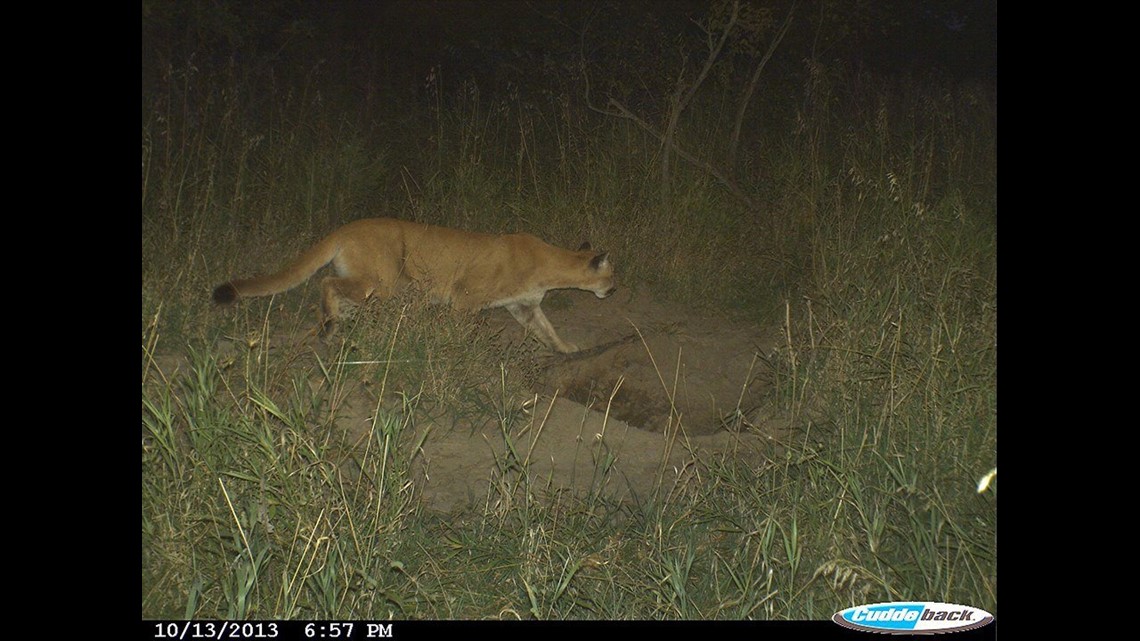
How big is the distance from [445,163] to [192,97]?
95.4 inches

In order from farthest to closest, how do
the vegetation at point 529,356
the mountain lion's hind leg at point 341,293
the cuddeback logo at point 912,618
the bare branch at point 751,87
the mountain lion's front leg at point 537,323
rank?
1. the bare branch at point 751,87
2. the mountain lion's front leg at point 537,323
3. the mountain lion's hind leg at point 341,293
4. the vegetation at point 529,356
5. the cuddeback logo at point 912,618

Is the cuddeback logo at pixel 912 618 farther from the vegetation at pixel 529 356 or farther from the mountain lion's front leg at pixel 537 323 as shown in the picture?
the mountain lion's front leg at pixel 537 323

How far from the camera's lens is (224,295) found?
5383 millimetres

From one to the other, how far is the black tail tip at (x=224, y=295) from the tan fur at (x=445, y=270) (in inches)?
1.0

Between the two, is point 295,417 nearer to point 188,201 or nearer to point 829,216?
point 188,201

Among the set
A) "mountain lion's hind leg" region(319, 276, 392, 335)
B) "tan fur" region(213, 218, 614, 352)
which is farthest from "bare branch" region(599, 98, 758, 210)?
"mountain lion's hind leg" region(319, 276, 392, 335)

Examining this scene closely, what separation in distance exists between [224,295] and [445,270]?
1.65 m

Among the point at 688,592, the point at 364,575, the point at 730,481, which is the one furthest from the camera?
the point at 730,481

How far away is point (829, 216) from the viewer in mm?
7969

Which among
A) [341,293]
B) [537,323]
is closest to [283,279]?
[341,293]

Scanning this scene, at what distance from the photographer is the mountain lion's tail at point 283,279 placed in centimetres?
541

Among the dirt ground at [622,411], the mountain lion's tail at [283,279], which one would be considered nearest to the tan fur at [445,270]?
the mountain lion's tail at [283,279]

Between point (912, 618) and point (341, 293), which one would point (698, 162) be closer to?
point (341, 293)

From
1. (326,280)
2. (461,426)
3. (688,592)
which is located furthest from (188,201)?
(688,592)
